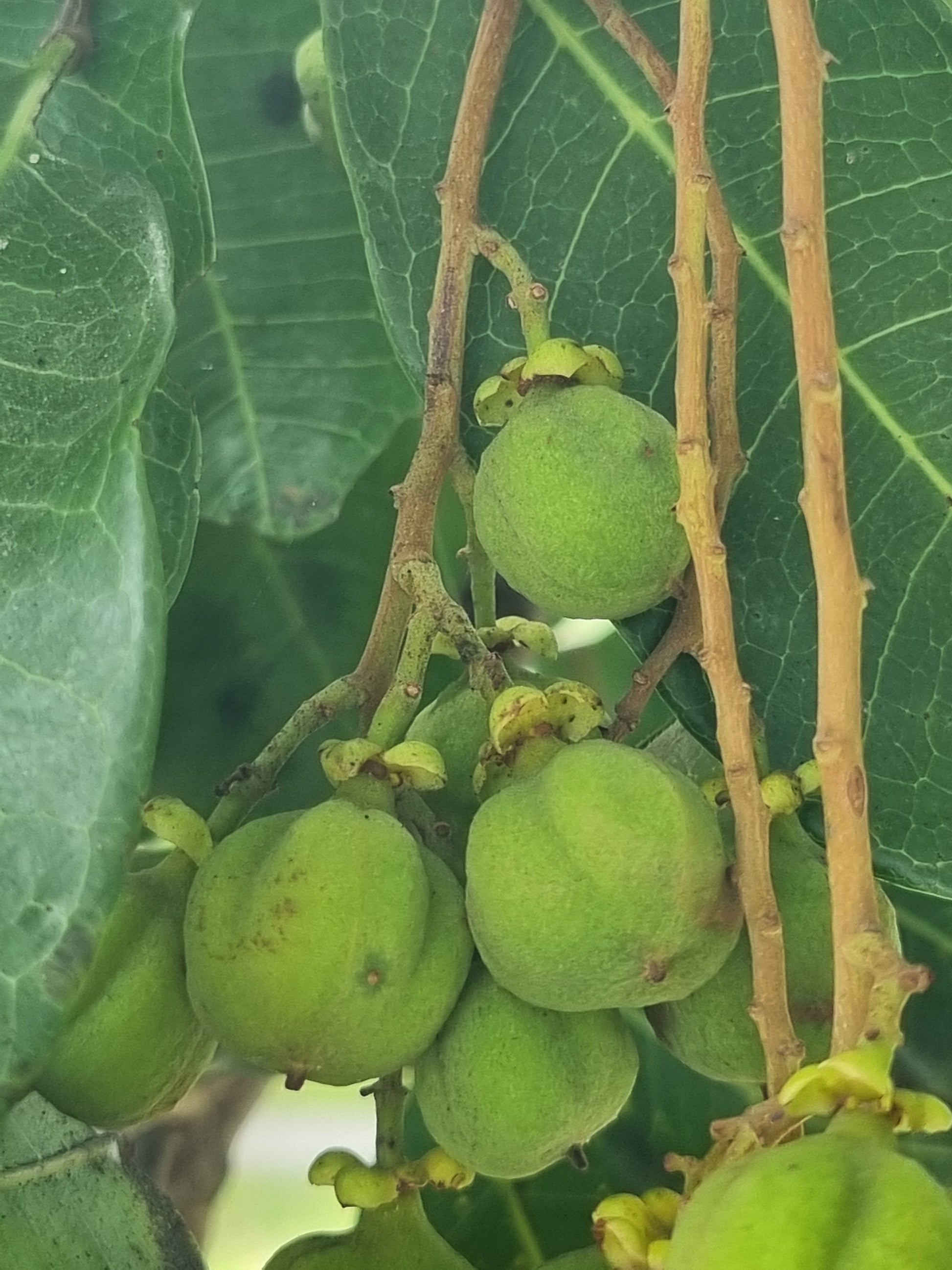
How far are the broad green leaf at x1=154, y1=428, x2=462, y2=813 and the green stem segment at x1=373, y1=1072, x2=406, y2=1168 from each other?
13.4 inches

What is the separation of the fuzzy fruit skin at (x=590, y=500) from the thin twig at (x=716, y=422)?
0.09 ft

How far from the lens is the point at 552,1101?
0.71 meters

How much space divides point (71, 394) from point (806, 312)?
0.36 meters

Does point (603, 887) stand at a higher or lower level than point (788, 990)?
higher

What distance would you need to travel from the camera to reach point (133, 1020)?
2.39ft

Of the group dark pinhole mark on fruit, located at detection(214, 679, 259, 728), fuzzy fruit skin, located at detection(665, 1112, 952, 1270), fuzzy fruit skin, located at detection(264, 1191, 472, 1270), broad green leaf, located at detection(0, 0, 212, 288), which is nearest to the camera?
fuzzy fruit skin, located at detection(665, 1112, 952, 1270)

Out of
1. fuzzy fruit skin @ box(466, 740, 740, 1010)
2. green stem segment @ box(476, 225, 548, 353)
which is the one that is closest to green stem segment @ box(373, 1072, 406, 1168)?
fuzzy fruit skin @ box(466, 740, 740, 1010)

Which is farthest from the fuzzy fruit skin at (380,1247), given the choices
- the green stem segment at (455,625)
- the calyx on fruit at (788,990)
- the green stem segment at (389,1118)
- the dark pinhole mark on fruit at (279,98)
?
the dark pinhole mark on fruit at (279,98)

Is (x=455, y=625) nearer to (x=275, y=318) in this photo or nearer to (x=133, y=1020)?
(x=133, y=1020)

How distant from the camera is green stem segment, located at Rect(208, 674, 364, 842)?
0.79 m

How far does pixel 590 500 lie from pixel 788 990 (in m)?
0.26

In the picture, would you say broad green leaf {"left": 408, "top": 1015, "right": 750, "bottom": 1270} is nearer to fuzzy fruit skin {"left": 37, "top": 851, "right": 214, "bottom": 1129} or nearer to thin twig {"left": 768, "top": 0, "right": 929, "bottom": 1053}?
fuzzy fruit skin {"left": 37, "top": 851, "right": 214, "bottom": 1129}

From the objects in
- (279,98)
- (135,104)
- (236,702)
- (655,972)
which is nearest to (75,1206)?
(655,972)

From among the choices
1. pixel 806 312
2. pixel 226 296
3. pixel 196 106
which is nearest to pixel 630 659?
pixel 226 296
